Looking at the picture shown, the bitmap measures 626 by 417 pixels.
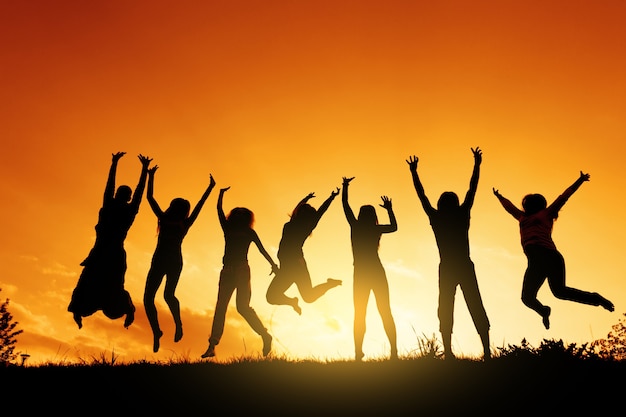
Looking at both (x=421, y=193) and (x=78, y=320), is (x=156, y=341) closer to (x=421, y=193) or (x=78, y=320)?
(x=78, y=320)

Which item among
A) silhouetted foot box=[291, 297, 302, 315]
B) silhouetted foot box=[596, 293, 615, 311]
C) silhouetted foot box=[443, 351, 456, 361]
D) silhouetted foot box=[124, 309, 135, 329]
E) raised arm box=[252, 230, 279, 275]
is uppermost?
raised arm box=[252, 230, 279, 275]

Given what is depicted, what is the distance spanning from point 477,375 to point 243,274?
15.4 ft

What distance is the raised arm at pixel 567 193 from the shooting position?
10195 mm

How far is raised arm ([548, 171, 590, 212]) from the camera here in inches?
401

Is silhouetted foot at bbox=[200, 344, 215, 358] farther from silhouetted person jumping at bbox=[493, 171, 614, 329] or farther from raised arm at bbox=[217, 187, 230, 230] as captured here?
silhouetted person jumping at bbox=[493, 171, 614, 329]

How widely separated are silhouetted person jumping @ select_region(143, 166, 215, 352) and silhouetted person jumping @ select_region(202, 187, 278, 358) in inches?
27.1

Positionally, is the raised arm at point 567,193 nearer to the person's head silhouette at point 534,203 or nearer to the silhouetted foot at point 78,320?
the person's head silhouette at point 534,203

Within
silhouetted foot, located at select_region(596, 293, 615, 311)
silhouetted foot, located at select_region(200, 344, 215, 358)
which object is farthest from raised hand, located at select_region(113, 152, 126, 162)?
silhouetted foot, located at select_region(596, 293, 615, 311)

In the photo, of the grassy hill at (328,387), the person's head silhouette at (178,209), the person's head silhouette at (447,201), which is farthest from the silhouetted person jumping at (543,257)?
the person's head silhouette at (178,209)

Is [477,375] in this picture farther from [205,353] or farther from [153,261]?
[153,261]

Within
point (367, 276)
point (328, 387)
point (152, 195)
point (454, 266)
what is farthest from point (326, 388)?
point (152, 195)

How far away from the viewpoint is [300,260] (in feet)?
33.9

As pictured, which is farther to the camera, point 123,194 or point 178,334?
point 178,334

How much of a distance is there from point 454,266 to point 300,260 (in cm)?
301
